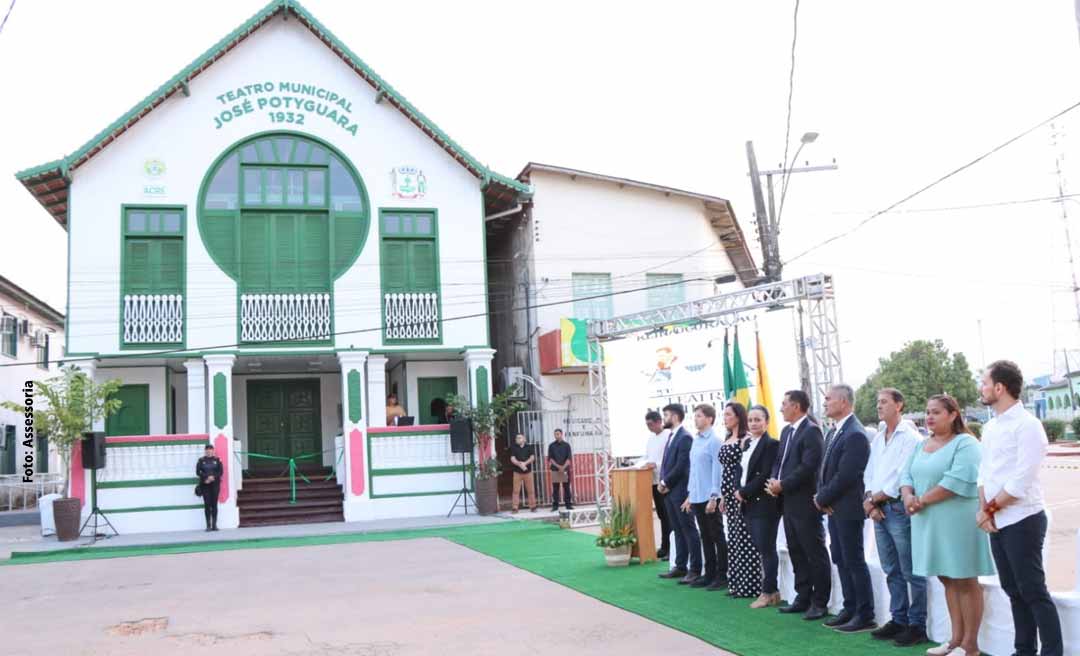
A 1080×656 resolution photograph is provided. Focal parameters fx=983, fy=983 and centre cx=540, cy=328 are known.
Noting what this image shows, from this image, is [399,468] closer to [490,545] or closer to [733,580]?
[490,545]

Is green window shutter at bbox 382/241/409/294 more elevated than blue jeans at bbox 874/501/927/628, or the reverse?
green window shutter at bbox 382/241/409/294

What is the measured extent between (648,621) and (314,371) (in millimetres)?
16015

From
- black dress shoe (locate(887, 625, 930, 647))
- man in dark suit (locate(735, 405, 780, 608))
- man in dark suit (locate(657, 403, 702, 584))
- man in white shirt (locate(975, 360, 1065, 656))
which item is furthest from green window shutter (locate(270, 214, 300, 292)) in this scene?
man in white shirt (locate(975, 360, 1065, 656))

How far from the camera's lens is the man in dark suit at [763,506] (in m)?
7.99

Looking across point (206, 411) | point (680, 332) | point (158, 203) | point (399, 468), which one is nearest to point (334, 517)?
point (399, 468)

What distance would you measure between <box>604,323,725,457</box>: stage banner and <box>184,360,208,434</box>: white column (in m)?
8.57

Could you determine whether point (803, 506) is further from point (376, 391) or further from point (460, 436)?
point (376, 391)

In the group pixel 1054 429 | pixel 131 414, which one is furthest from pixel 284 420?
pixel 1054 429

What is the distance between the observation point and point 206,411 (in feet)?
64.5

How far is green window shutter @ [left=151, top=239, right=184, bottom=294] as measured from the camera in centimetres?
1977

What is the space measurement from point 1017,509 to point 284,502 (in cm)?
1682

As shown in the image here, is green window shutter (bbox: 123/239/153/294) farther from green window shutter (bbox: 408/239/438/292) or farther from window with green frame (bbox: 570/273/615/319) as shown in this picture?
window with green frame (bbox: 570/273/615/319)

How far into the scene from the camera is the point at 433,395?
21.9 m

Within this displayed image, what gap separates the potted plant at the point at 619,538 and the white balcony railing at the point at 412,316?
1073cm
